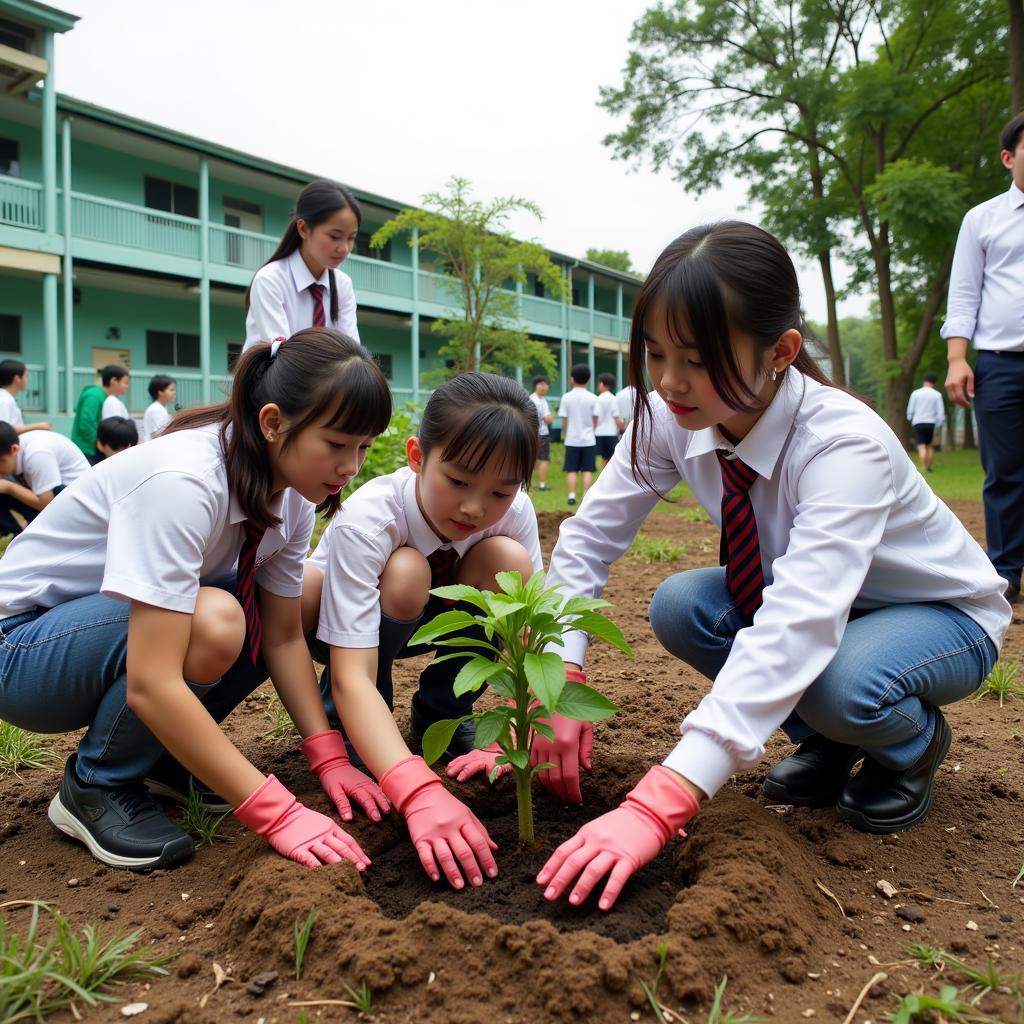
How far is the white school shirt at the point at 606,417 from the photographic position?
12.4 metres

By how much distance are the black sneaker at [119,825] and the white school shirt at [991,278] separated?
12.7 ft

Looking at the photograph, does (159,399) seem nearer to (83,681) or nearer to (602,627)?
(83,681)

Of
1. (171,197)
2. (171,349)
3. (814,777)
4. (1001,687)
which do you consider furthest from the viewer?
(171,349)

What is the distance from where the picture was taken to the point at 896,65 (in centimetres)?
1867

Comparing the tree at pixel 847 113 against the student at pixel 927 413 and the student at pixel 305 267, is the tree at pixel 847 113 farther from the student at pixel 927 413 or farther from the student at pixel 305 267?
the student at pixel 305 267

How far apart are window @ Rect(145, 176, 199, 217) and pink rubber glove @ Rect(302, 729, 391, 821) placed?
57.1 ft

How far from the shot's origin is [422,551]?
7.86 feet

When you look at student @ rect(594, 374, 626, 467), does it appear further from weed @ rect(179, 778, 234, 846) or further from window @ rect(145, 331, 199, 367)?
weed @ rect(179, 778, 234, 846)

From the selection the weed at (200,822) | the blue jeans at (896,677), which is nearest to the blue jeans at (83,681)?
the weed at (200,822)

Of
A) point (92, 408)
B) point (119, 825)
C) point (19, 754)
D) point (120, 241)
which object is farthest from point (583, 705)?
point (120, 241)

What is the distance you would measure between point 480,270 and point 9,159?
8930 mm

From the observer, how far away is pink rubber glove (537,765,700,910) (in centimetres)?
152

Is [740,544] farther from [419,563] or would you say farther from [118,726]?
[118,726]

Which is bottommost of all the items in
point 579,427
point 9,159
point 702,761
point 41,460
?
point 702,761
